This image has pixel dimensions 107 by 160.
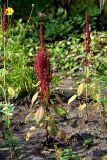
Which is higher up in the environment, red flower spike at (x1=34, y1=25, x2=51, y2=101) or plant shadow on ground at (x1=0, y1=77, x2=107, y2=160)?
red flower spike at (x1=34, y1=25, x2=51, y2=101)

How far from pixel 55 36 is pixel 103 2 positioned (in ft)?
3.30

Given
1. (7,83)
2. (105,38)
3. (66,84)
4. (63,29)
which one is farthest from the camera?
(63,29)

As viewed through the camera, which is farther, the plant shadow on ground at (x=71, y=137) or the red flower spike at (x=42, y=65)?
the plant shadow on ground at (x=71, y=137)

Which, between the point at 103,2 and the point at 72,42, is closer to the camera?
the point at 72,42

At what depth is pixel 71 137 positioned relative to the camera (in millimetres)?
4246

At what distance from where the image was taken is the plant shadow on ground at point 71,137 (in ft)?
13.1

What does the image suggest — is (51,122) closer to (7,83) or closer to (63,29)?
(7,83)

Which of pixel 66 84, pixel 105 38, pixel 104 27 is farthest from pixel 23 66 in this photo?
pixel 104 27

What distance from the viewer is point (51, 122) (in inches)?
149

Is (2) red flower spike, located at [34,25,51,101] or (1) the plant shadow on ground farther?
(1) the plant shadow on ground

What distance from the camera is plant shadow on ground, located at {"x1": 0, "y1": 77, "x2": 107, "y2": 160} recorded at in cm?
400

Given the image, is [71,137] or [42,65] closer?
[42,65]

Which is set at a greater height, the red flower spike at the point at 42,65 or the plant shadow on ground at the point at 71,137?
the red flower spike at the point at 42,65

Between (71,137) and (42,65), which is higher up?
(42,65)
